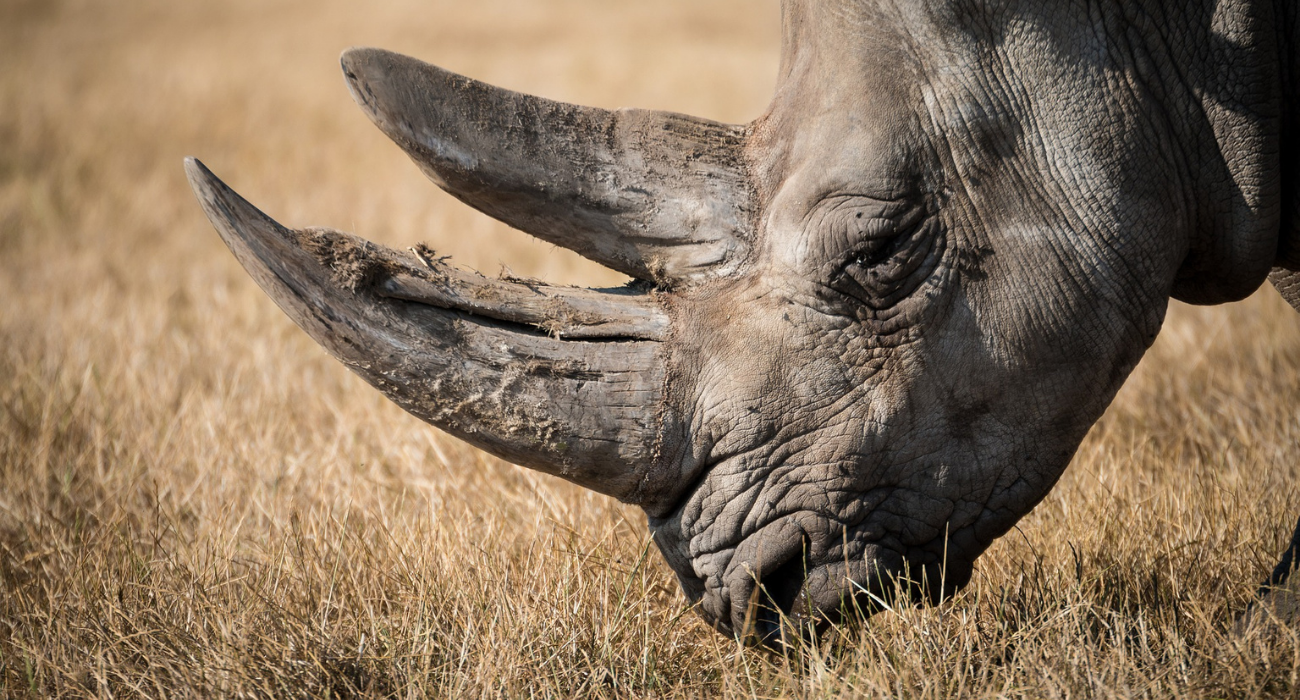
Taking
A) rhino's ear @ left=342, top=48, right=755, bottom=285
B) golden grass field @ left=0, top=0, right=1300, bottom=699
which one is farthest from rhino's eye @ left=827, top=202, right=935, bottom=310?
golden grass field @ left=0, top=0, right=1300, bottom=699

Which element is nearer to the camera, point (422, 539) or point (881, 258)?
point (881, 258)

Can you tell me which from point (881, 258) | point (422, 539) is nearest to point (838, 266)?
point (881, 258)

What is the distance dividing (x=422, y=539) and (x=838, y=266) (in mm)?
1472

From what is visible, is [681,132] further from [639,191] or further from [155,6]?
[155,6]

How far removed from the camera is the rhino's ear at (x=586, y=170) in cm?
212

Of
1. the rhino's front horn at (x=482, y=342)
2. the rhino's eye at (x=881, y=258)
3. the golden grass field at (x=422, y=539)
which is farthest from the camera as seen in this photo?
the golden grass field at (x=422, y=539)

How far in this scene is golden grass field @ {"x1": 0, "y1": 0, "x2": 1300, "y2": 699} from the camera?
89.3 inches

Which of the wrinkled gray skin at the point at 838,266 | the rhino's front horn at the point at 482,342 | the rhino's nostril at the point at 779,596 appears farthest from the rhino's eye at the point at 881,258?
the rhino's nostril at the point at 779,596

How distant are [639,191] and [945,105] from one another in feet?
2.28

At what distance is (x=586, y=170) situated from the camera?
2.20m

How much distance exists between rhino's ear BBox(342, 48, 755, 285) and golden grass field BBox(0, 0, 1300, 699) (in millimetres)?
237

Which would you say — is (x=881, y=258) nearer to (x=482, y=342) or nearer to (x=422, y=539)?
(x=482, y=342)

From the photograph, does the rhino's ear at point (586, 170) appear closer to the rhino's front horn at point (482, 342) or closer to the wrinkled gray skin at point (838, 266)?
the wrinkled gray skin at point (838, 266)

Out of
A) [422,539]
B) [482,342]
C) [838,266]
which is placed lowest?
[422,539]
